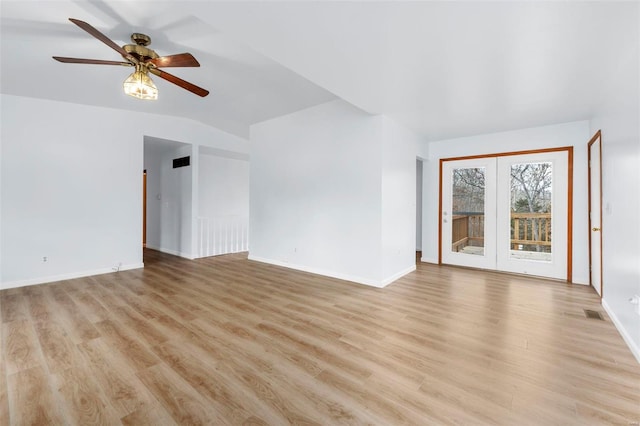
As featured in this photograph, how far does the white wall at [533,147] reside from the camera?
3986mm

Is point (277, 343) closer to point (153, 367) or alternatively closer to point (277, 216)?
point (153, 367)

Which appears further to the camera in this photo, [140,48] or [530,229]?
[530,229]

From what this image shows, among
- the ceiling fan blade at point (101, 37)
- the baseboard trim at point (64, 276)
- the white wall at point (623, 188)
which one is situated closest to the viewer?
the ceiling fan blade at point (101, 37)

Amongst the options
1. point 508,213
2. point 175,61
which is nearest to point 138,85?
point 175,61

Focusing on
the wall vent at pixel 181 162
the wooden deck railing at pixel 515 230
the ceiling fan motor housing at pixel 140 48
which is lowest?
the wooden deck railing at pixel 515 230

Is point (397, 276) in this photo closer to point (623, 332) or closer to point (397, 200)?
point (397, 200)

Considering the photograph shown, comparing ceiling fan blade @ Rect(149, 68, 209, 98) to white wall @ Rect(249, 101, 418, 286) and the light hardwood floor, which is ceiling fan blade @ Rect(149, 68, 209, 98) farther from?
the light hardwood floor

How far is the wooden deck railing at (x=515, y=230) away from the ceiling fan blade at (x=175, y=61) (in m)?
4.76

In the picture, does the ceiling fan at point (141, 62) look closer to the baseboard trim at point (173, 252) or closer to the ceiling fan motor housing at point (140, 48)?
the ceiling fan motor housing at point (140, 48)

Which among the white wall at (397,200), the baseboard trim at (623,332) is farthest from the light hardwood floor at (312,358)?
the white wall at (397,200)

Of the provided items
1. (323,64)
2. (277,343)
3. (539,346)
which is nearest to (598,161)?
(539,346)

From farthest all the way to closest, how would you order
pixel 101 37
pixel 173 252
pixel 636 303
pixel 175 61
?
pixel 173 252
pixel 175 61
pixel 101 37
pixel 636 303

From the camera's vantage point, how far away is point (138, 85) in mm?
2736

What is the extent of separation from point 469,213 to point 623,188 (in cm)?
259
